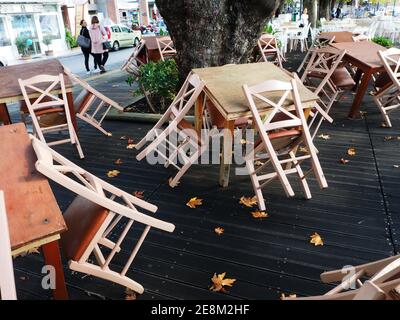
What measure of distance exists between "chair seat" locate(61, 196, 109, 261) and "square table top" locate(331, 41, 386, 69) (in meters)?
4.84

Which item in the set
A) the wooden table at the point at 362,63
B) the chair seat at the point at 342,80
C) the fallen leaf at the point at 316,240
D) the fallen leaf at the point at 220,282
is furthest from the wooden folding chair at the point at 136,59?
the fallen leaf at the point at 220,282

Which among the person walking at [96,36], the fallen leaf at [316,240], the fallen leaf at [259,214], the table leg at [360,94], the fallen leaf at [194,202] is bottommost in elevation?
the fallen leaf at [316,240]

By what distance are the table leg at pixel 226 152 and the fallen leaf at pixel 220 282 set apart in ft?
4.44

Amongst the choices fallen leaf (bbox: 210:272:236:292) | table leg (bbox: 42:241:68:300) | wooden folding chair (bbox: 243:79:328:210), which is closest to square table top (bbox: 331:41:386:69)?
wooden folding chair (bbox: 243:79:328:210)

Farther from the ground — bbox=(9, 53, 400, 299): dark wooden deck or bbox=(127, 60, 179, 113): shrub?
bbox=(127, 60, 179, 113): shrub

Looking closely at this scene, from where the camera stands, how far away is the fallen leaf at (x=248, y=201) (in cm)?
340

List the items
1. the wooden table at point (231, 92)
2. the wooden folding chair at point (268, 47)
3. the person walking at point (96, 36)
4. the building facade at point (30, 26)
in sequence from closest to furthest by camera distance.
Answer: the wooden table at point (231, 92)
the wooden folding chair at point (268, 47)
the person walking at point (96, 36)
the building facade at point (30, 26)

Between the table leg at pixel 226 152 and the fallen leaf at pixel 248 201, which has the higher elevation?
the table leg at pixel 226 152

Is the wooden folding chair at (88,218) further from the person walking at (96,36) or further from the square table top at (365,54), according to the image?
the person walking at (96,36)

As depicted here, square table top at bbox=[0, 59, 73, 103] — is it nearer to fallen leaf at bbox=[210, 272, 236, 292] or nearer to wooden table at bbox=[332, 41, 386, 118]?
fallen leaf at bbox=[210, 272, 236, 292]

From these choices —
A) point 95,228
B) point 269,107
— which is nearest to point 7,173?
point 95,228

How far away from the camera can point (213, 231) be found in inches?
119

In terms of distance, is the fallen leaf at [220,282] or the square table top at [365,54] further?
the square table top at [365,54]

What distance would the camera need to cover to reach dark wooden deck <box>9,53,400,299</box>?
2.45 meters
